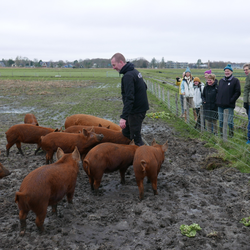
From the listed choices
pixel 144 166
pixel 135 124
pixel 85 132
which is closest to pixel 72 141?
pixel 85 132

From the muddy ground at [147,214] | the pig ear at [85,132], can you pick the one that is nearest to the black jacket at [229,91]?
the muddy ground at [147,214]

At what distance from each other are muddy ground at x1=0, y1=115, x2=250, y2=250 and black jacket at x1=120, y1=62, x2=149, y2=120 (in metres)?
1.39

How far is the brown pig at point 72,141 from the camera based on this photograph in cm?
559

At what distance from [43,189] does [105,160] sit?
148cm

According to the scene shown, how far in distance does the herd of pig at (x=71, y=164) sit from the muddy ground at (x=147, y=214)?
0.20m

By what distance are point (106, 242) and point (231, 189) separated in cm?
262

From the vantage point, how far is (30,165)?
618 centimetres

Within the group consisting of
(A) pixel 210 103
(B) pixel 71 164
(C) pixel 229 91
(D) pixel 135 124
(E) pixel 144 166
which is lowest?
(E) pixel 144 166

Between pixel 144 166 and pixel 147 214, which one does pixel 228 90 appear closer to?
pixel 144 166

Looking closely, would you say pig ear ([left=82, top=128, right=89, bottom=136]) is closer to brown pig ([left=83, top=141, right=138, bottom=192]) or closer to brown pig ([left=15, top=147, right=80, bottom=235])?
brown pig ([left=83, top=141, right=138, bottom=192])

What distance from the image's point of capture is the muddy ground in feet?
11.2

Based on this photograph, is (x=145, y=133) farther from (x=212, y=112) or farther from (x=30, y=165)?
(x=30, y=165)

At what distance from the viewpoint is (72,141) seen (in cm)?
561

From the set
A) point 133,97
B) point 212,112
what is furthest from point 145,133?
point 133,97
